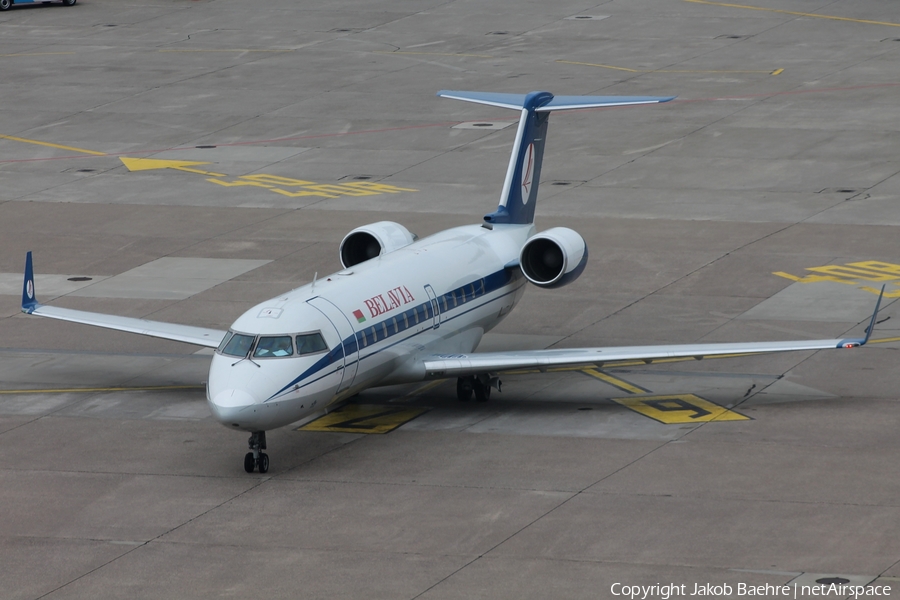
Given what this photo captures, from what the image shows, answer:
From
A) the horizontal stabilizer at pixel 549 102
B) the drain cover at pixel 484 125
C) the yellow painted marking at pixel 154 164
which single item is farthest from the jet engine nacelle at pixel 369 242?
the drain cover at pixel 484 125

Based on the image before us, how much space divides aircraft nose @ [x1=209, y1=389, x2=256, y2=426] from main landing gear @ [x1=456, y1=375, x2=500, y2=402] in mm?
5572

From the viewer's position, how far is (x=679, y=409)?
2678cm

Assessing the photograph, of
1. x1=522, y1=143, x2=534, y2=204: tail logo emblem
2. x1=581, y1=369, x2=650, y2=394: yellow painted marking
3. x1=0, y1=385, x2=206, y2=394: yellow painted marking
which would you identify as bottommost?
x1=581, y1=369, x2=650, y2=394: yellow painted marking

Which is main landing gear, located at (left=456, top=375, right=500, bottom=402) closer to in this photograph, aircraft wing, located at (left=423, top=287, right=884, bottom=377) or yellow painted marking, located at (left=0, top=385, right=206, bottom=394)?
aircraft wing, located at (left=423, top=287, right=884, bottom=377)

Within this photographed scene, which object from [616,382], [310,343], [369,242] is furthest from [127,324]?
[616,382]

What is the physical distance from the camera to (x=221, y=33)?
235 feet

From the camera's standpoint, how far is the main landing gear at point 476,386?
27.6 meters

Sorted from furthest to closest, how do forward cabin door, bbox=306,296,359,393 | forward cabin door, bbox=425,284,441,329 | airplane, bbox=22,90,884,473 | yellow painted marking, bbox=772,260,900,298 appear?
yellow painted marking, bbox=772,260,900,298
forward cabin door, bbox=425,284,441,329
forward cabin door, bbox=306,296,359,393
airplane, bbox=22,90,884,473

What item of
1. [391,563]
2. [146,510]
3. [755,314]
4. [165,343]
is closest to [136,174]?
[165,343]

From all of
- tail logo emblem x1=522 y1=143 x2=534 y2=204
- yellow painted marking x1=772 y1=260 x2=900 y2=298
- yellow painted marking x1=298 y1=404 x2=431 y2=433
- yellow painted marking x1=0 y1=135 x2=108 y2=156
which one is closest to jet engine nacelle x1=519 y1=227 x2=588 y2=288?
tail logo emblem x1=522 y1=143 x2=534 y2=204

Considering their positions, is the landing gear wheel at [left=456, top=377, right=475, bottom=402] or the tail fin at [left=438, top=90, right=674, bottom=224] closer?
the landing gear wheel at [left=456, top=377, right=475, bottom=402]

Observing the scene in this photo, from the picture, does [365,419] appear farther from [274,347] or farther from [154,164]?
[154,164]

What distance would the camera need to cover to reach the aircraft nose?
23062mm

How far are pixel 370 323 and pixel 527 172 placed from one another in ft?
24.1
